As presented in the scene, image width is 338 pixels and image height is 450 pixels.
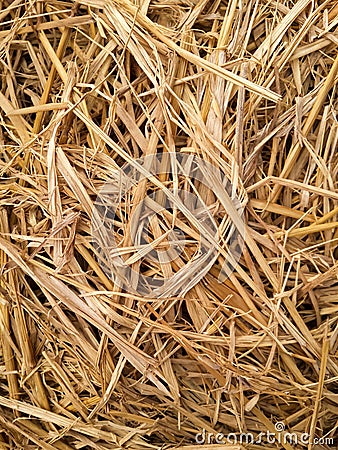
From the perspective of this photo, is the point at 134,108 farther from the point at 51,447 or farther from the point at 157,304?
the point at 51,447

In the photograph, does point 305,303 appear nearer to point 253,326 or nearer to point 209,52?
point 253,326

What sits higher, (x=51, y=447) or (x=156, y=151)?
(x=156, y=151)

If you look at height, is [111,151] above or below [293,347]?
above

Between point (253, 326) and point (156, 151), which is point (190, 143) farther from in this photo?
point (253, 326)

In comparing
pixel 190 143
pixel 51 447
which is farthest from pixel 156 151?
pixel 51 447

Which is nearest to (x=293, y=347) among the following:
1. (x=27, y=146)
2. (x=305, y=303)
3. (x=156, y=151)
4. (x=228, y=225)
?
(x=305, y=303)

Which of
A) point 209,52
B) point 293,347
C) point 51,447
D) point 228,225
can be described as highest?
point 209,52
